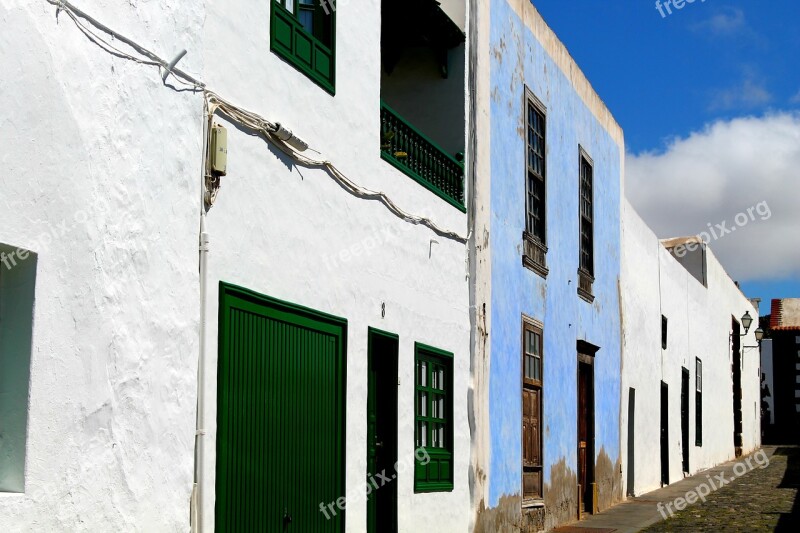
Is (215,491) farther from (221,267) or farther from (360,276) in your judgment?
(360,276)

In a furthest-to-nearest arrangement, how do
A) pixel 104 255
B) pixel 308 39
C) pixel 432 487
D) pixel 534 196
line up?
pixel 534 196, pixel 432 487, pixel 308 39, pixel 104 255

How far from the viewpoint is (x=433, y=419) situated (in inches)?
456

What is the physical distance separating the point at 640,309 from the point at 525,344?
7787 mm

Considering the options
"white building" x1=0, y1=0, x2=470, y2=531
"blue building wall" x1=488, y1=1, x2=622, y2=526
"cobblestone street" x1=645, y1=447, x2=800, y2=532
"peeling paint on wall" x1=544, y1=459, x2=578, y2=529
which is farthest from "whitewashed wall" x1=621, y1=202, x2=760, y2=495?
"white building" x1=0, y1=0, x2=470, y2=531

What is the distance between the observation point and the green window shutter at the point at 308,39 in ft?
28.3

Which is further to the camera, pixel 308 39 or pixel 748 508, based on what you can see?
pixel 748 508

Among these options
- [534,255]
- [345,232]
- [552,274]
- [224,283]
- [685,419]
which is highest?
[534,255]

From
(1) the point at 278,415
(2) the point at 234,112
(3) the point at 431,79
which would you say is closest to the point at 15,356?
(2) the point at 234,112

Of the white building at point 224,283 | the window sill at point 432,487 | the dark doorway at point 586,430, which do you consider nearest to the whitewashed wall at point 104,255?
the white building at point 224,283

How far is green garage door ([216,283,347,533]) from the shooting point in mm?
7723

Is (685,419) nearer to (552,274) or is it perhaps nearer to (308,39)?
(552,274)

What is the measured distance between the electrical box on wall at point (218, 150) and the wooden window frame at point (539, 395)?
279 inches

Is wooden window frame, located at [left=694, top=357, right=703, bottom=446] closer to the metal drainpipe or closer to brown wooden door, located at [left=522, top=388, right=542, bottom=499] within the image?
brown wooden door, located at [left=522, top=388, right=542, bottom=499]

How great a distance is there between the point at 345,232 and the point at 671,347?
16.3 m
